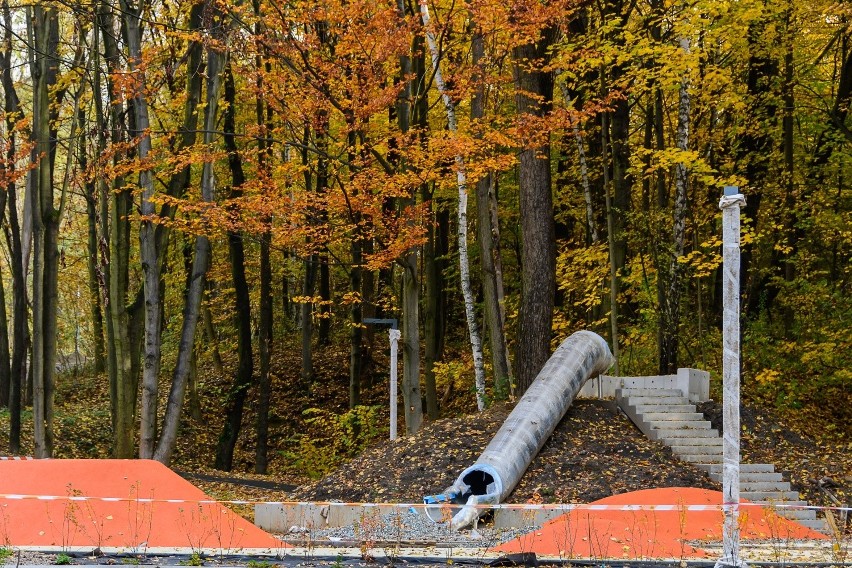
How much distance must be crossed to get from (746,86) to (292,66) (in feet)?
37.5

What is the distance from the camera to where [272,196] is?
17.2 meters

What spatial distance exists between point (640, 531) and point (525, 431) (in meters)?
4.74

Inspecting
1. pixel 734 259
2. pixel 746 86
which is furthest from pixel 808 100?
pixel 734 259

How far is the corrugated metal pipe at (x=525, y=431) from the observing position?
12641 millimetres

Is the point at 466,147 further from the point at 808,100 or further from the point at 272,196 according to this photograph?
the point at 808,100

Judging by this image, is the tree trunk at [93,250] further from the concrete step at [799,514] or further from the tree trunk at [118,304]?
the concrete step at [799,514]

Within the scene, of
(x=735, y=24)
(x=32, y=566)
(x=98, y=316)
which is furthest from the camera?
(x=98, y=316)

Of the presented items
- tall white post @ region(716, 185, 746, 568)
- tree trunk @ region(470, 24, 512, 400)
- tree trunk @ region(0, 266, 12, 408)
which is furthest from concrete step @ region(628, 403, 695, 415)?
tree trunk @ region(0, 266, 12, 408)

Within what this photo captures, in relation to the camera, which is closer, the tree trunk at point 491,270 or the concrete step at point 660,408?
the concrete step at point 660,408

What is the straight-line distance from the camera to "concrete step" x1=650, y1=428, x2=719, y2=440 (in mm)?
15891

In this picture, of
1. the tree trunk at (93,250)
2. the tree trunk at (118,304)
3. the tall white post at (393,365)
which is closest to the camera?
the tall white post at (393,365)


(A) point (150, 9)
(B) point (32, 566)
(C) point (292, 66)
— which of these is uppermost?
(A) point (150, 9)

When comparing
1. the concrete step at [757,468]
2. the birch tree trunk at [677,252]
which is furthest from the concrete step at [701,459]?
the birch tree trunk at [677,252]

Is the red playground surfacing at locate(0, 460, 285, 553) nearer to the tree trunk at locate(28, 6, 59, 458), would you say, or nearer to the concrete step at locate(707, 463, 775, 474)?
the tree trunk at locate(28, 6, 59, 458)
